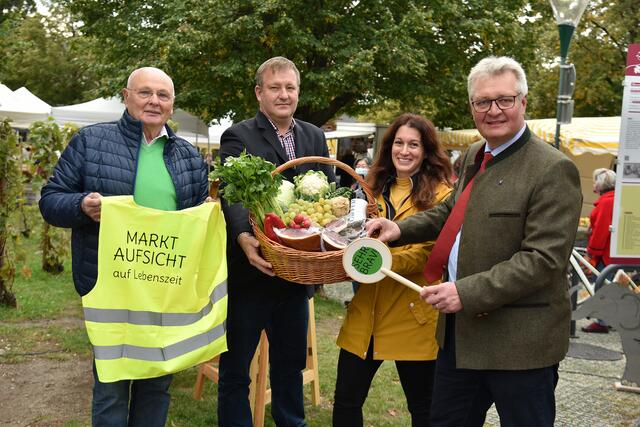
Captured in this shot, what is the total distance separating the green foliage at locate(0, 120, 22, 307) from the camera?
692 cm

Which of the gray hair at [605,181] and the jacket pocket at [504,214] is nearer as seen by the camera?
the jacket pocket at [504,214]

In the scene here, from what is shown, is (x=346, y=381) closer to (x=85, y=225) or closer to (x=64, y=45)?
(x=85, y=225)

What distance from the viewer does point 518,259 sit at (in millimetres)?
2449

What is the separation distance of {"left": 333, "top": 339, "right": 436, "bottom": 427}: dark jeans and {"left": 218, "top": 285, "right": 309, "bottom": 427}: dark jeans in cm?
39

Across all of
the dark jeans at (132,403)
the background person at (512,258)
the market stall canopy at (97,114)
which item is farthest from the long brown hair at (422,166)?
the market stall canopy at (97,114)

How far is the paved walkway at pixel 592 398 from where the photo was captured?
5.08 m

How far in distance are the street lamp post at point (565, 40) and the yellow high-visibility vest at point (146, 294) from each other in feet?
18.4

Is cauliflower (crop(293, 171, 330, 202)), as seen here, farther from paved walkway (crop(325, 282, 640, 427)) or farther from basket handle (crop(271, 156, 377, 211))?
paved walkway (crop(325, 282, 640, 427))

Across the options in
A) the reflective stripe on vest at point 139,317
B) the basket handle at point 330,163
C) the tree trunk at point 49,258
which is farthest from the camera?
the tree trunk at point 49,258

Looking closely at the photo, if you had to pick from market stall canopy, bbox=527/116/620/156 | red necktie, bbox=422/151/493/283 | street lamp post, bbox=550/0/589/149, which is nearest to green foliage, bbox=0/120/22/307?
red necktie, bbox=422/151/493/283

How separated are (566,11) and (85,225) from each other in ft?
20.6

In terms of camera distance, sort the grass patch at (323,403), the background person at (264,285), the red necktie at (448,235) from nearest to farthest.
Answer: the red necktie at (448,235), the background person at (264,285), the grass patch at (323,403)

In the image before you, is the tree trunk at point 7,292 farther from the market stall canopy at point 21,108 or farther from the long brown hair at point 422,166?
the market stall canopy at point 21,108

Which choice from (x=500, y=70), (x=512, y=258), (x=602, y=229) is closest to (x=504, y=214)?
(x=512, y=258)
